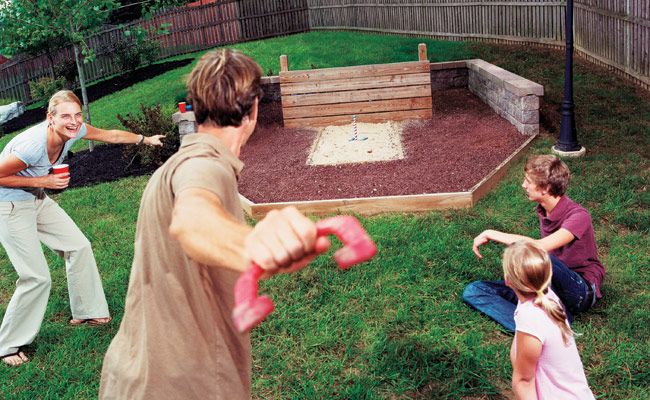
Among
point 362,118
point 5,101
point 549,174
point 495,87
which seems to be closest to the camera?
point 549,174

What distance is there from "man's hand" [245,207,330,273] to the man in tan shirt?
1.65 ft

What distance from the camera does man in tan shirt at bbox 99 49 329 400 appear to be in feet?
7.45

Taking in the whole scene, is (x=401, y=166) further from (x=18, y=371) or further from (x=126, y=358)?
(x=126, y=358)

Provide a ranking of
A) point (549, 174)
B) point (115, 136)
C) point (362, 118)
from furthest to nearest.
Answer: point (362, 118) < point (115, 136) < point (549, 174)

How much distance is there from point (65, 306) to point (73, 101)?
2264 millimetres

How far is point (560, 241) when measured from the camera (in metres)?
5.07

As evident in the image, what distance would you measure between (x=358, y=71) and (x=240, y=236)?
10.7 metres

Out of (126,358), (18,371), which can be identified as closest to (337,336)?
(18,371)

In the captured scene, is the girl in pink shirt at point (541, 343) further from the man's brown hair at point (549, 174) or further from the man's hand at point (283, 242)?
the man's hand at point (283, 242)

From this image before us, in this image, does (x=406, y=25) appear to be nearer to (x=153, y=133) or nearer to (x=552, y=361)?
(x=153, y=133)

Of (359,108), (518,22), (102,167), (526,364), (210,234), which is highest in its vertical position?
(210,234)

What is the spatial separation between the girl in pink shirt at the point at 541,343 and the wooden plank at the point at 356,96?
856 cm

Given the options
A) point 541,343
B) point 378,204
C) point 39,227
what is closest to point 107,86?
point 378,204

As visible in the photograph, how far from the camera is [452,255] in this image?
6594 millimetres
